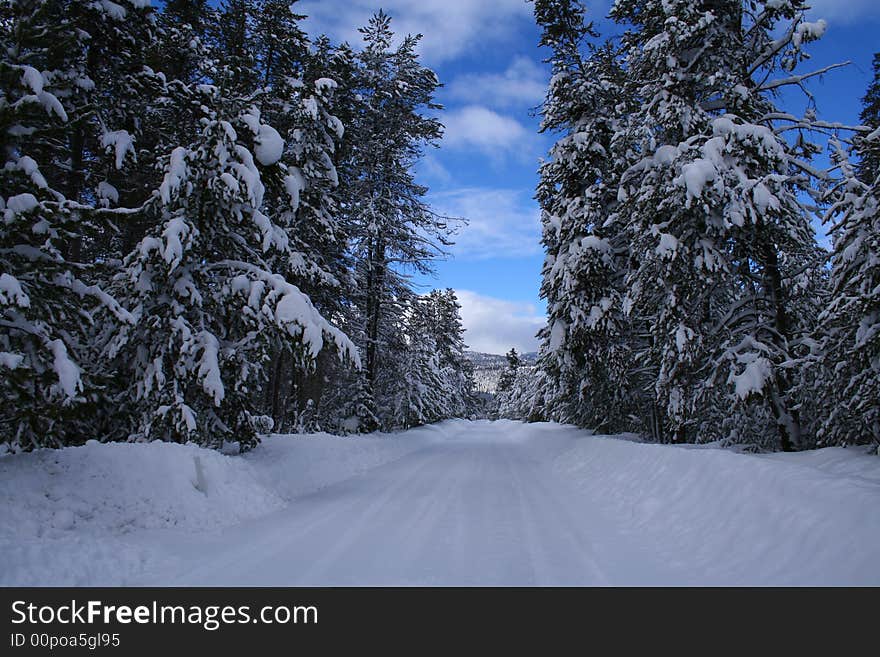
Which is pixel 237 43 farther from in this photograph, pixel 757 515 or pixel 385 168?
pixel 757 515

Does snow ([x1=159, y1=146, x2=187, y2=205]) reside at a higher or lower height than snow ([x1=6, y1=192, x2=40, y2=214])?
higher

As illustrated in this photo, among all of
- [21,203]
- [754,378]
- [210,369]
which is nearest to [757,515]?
[754,378]

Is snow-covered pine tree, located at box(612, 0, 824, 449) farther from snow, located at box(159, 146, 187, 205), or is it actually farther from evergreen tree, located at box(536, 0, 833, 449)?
snow, located at box(159, 146, 187, 205)

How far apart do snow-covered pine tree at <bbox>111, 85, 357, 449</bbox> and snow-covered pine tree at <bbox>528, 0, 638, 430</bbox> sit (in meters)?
8.51

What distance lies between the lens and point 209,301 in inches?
367

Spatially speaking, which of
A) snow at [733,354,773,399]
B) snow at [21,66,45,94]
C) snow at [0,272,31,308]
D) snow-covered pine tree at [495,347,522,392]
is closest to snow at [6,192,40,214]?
snow at [0,272,31,308]

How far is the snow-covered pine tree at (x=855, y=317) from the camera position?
254 inches

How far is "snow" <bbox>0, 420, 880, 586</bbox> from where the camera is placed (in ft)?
14.1

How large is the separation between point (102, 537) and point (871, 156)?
1251 centimetres

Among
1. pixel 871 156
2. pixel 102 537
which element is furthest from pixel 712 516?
pixel 102 537

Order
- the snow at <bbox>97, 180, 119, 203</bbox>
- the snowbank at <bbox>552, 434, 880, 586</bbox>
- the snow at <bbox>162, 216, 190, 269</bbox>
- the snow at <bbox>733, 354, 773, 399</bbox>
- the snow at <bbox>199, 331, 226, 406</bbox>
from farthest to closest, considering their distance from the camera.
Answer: the snow at <bbox>97, 180, 119, 203</bbox> → the snow at <bbox>733, 354, 773, 399</bbox> → the snow at <bbox>199, 331, 226, 406</bbox> → the snow at <bbox>162, 216, 190, 269</bbox> → the snowbank at <bbox>552, 434, 880, 586</bbox>

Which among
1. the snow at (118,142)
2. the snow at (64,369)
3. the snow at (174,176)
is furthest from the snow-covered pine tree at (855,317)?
the snow at (118,142)

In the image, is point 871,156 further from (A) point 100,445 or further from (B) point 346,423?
(B) point 346,423
